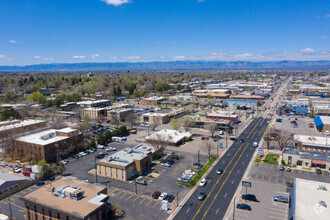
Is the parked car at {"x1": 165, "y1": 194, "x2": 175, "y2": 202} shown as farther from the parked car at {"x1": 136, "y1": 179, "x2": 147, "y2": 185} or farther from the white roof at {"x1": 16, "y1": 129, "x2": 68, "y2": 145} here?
the white roof at {"x1": 16, "y1": 129, "x2": 68, "y2": 145}

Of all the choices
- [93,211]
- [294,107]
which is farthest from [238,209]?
[294,107]

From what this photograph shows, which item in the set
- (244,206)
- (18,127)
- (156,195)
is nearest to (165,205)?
(156,195)

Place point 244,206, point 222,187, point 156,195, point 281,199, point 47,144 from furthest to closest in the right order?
1. point 47,144
2. point 222,187
3. point 156,195
4. point 281,199
5. point 244,206

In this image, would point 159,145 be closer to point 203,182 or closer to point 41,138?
point 203,182

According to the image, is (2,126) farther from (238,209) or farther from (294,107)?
(294,107)

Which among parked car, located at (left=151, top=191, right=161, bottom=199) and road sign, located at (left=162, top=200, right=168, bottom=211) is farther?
parked car, located at (left=151, top=191, right=161, bottom=199)

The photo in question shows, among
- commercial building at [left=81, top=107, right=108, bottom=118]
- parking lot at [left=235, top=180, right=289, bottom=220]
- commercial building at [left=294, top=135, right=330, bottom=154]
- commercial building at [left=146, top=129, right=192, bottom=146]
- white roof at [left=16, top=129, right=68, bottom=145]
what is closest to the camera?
parking lot at [left=235, top=180, right=289, bottom=220]

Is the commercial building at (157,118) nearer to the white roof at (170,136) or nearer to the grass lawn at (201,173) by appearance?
the white roof at (170,136)

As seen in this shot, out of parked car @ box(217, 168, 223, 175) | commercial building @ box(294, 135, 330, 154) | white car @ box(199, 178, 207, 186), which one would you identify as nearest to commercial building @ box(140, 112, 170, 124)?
parked car @ box(217, 168, 223, 175)
